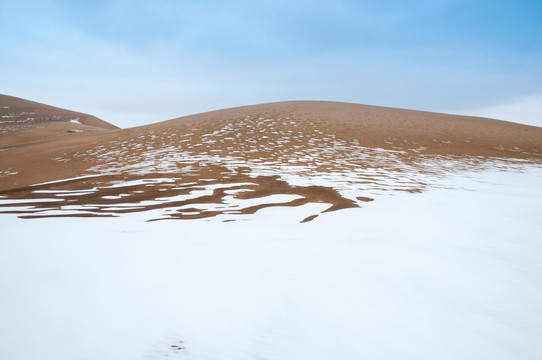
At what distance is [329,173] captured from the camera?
641 cm

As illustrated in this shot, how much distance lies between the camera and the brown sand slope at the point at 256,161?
14.2ft

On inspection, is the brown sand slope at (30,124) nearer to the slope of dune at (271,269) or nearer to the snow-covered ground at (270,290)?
the slope of dune at (271,269)

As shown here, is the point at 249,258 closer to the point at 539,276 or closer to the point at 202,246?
the point at 202,246

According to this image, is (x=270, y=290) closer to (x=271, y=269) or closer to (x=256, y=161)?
(x=271, y=269)

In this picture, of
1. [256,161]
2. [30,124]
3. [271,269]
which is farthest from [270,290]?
[30,124]

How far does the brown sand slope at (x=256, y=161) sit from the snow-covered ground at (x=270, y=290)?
3.53ft

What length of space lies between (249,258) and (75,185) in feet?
16.6

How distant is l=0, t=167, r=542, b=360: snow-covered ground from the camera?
134 centimetres

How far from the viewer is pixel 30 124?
80.7ft

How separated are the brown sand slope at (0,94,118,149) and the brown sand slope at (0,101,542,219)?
9556mm

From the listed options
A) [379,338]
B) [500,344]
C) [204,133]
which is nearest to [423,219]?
[500,344]

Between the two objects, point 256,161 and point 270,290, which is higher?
point 256,161

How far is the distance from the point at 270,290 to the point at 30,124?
3122 cm

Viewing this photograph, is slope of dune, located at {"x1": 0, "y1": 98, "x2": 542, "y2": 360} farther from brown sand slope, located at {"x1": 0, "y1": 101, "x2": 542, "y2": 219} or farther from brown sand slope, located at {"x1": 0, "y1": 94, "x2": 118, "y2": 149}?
brown sand slope, located at {"x1": 0, "y1": 94, "x2": 118, "y2": 149}
